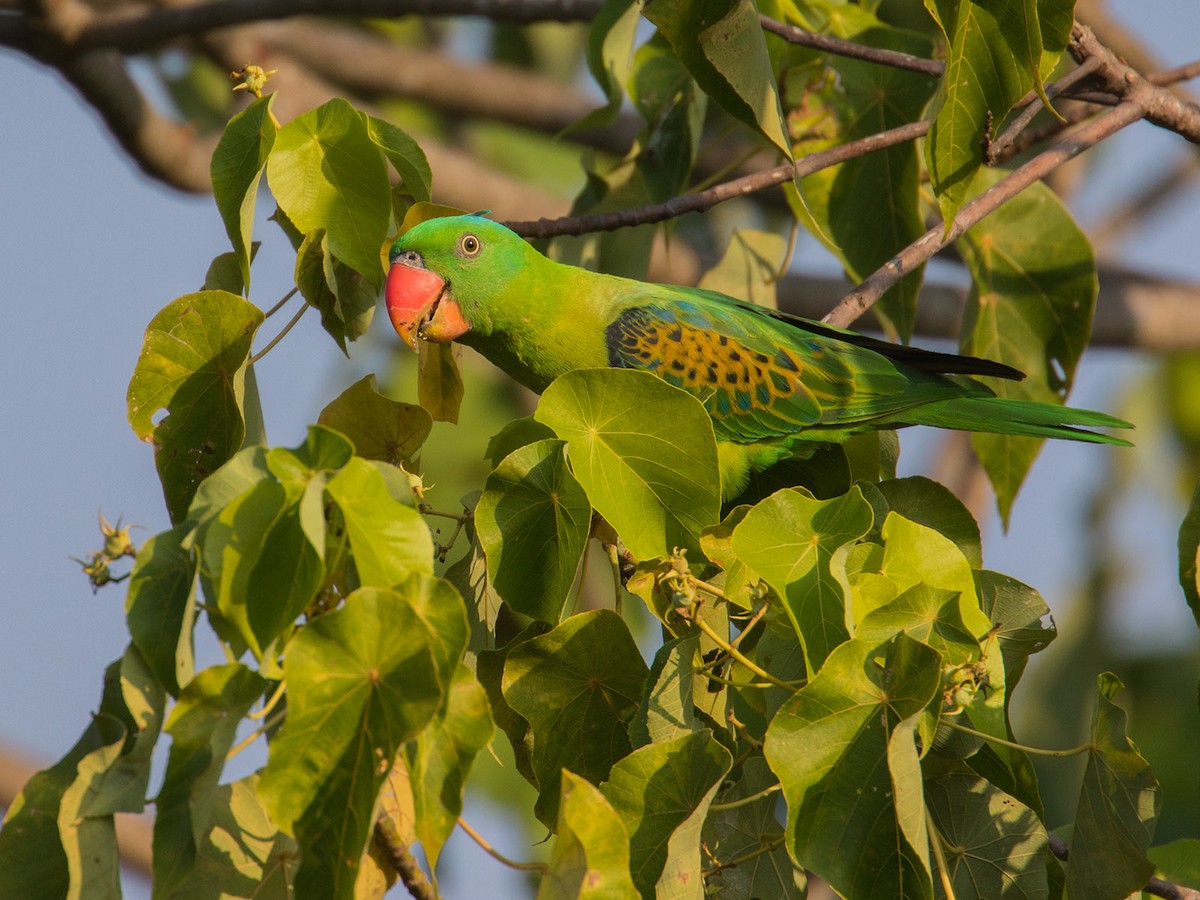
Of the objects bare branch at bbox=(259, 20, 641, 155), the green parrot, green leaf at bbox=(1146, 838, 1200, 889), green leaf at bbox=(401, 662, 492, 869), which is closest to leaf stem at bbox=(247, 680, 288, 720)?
green leaf at bbox=(401, 662, 492, 869)

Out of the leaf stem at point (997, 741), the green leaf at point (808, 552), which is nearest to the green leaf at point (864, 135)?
the green leaf at point (808, 552)

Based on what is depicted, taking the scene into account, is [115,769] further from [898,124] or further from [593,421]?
[898,124]

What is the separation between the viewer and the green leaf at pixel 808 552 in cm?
207

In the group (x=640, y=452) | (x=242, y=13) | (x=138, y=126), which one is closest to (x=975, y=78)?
(x=640, y=452)

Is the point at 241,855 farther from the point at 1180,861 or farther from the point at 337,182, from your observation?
the point at 1180,861

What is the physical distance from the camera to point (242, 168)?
2537mm

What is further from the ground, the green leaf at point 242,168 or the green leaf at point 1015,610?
the green leaf at point 242,168

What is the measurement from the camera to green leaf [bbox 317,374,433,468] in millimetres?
2523

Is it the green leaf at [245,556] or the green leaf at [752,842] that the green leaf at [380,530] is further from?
the green leaf at [752,842]

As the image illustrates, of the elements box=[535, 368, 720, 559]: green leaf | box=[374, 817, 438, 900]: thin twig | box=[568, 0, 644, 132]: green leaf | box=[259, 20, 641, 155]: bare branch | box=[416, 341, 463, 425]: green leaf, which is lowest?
box=[374, 817, 438, 900]: thin twig

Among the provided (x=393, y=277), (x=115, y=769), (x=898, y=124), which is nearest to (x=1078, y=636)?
(x=898, y=124)

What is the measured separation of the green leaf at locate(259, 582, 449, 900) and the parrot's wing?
196 cm

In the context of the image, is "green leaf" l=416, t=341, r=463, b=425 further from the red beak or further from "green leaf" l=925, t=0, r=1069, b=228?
"green leaf" l=925, t=0, r=1069, b=228

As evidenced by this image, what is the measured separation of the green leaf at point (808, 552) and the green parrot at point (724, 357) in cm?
137
